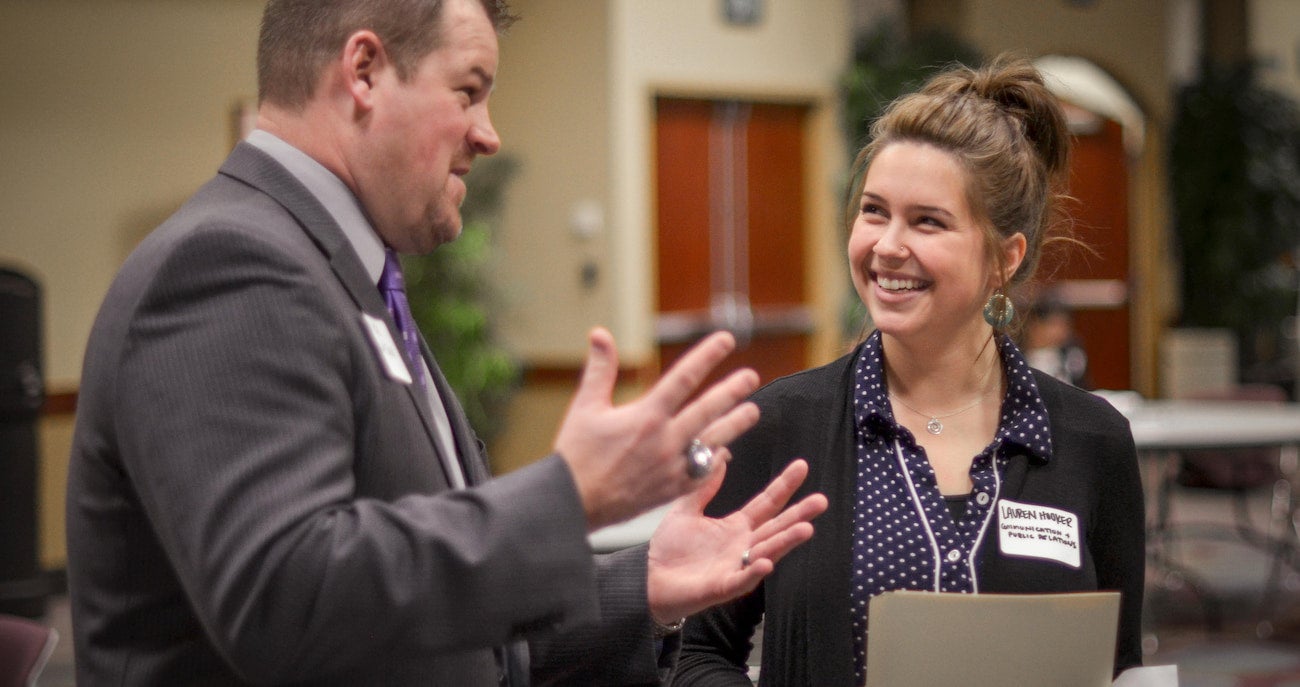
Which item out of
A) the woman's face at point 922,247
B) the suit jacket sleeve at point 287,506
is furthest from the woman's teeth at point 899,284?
the suit jacket sleeve at point 287,506

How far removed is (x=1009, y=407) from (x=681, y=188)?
6576mm

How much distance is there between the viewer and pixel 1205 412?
229 inches

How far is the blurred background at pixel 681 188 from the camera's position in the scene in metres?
6.72

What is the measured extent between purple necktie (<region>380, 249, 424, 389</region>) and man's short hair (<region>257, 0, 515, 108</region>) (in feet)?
0.61

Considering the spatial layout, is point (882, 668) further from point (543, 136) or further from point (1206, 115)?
point (1206, 115)

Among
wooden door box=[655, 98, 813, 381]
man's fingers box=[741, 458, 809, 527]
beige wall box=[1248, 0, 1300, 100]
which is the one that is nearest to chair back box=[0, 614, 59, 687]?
man's fingers box=[741, 458, 809, 527]

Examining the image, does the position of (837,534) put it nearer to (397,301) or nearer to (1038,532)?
(1038,532)

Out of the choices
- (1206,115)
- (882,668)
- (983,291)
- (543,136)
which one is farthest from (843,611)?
(1206,115)

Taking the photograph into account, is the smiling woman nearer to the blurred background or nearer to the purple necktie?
the purple necktie

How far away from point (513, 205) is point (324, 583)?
7438mm

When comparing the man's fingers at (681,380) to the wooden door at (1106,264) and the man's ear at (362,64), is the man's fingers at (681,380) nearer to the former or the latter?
the man's ear at (362,64)

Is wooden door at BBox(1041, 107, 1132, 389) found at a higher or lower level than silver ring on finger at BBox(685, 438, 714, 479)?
lower

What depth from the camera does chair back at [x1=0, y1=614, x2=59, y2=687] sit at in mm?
2113

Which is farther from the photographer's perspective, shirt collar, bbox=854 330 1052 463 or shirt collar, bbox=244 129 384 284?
shirt collar, bbox=854 330 1052 463
